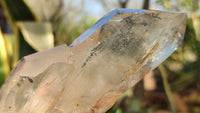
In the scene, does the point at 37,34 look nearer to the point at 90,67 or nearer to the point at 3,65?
the point at 3,65

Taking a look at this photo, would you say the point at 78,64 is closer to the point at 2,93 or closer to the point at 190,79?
the point at 2,93

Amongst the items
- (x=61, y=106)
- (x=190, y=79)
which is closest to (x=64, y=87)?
(x=61, y=106)

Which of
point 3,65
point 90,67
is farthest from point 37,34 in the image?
point 90,67

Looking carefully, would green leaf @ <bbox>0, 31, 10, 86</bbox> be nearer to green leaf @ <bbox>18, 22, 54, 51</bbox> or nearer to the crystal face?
green leaf @ <bbox>18, 22, 54, 51</bbox>

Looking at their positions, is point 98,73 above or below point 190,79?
below

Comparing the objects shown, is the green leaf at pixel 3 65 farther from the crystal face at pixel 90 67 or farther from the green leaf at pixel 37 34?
the crystal face at pixel 90 67

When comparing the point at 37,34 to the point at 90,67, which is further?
the point at 37,34
